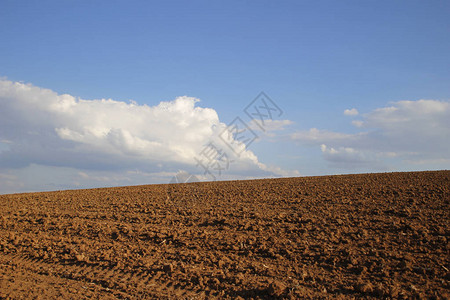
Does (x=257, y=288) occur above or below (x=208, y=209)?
below

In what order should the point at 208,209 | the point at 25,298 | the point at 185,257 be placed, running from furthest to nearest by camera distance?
the point at 208,209, the point at 185,257, the point at 25,298

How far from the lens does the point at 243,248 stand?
7246 mm

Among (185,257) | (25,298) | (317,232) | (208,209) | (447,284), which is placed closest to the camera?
(447,284)

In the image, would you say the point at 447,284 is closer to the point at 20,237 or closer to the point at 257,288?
the point at 257,288

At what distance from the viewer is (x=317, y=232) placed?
7980 millimetres

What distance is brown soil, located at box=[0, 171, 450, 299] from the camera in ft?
18.5

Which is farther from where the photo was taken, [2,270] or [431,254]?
[2,270]

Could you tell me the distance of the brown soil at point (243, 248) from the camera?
5.65m

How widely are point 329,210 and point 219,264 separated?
510cm

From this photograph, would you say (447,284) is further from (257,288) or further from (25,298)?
(25,298)

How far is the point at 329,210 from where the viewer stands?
10.1 m

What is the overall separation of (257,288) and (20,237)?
328 inches

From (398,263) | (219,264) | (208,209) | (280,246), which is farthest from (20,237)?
(398,263)

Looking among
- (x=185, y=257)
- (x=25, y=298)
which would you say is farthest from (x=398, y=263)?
(x=25, y=298)
